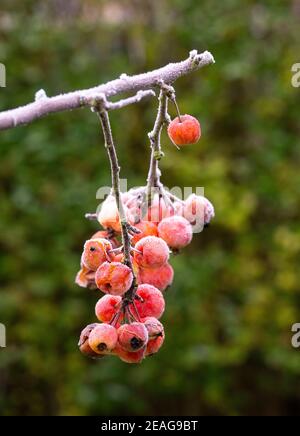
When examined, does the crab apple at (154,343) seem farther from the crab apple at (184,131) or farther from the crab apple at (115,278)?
the crab apple at (184,131)

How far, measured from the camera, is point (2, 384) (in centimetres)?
A: 272

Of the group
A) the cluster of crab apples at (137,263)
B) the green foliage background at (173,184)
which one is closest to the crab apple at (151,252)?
the cluster of crab apples at (137,263)

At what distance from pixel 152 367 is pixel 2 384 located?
2.04 feet

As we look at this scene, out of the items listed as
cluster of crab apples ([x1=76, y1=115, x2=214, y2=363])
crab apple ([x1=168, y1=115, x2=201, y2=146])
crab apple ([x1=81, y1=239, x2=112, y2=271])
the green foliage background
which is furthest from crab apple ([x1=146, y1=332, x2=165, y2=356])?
the green foliage background

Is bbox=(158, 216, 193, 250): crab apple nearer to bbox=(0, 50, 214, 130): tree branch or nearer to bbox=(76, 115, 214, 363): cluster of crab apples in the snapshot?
bbox=(76, 115, 214, 363): cluster of crab apples

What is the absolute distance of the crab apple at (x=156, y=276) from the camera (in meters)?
0.78

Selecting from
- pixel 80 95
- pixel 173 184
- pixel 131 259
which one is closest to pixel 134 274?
pixel 131 259

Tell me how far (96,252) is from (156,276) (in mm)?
85

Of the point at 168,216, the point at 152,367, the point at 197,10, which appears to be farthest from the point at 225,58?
the point at 168,216

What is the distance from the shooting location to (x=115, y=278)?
688mm

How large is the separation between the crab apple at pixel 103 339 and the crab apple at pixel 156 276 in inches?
3.0

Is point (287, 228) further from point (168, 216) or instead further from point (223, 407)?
point (168, 216)

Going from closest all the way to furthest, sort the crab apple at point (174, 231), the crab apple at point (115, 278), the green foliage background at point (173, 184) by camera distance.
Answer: the crab apple at point (115, 278) → the crab apple at point (174, 231) → the green foliage background at point (173, 184)

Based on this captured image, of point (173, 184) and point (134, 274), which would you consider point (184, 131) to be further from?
point (173, 184)
